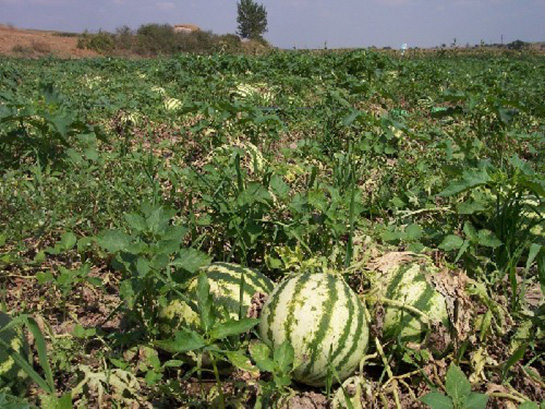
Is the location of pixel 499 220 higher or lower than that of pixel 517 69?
lower

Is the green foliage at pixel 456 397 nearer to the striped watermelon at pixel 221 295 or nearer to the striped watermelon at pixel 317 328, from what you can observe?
the striped watermelon at pixel 317 328

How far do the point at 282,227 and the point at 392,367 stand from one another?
860 millimetres

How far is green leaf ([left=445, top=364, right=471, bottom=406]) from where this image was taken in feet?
4.89

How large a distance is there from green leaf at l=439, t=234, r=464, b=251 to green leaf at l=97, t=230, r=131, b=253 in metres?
1.41

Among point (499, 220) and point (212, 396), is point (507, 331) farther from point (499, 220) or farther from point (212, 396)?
point (212, 396)

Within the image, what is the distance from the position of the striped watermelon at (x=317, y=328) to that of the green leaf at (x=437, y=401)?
374 mm

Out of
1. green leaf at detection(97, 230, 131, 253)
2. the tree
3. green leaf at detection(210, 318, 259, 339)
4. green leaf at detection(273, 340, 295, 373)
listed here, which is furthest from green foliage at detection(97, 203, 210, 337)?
the tree

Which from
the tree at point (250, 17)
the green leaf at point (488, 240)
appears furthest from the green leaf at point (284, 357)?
the tree at point (250, 17)

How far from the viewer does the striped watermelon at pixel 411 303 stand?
6.57 feet

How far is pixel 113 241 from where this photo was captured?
1867 mm

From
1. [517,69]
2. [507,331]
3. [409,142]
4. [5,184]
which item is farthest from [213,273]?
[517,69]

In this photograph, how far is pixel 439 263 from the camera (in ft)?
7.57

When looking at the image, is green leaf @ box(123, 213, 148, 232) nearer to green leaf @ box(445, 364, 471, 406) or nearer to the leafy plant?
the leafy plant

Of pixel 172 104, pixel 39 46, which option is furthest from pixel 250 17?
pixel 172 104
